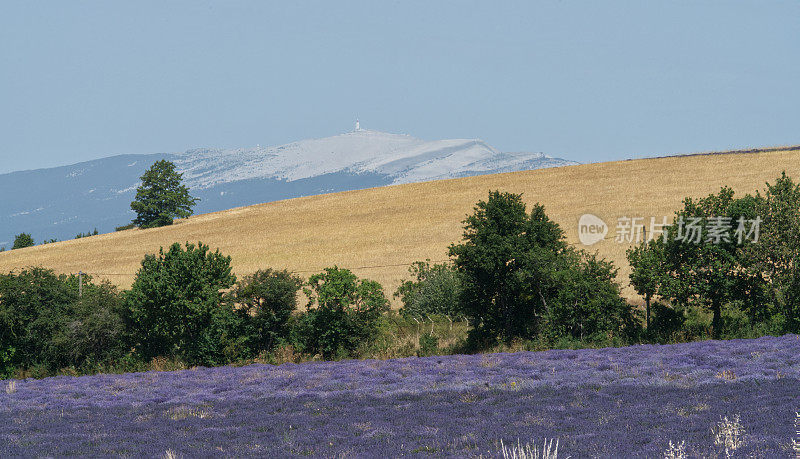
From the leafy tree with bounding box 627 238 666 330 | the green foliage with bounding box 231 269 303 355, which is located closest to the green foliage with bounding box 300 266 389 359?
the green foliage with bounding box 231 269 303 355

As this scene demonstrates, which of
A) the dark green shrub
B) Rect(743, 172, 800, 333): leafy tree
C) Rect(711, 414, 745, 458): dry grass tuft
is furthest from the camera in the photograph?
the dark green shrub

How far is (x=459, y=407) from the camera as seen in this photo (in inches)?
818

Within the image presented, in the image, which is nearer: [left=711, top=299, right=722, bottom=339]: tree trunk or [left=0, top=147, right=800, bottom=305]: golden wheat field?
[left=711, top=299, right=722, bottom=339]: tree trunk

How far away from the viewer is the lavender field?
15.6 meters

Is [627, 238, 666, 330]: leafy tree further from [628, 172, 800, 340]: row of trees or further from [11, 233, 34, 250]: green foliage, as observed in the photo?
[11, 233, 34, 250]: green foliage

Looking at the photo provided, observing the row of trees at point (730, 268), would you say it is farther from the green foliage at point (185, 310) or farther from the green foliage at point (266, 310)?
the green foliage at point (185, 310)

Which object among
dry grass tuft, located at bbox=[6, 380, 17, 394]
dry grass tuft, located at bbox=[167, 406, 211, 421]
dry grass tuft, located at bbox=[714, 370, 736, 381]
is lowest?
dry grass tuft, located at bbox=[6, 380, 17, 394]

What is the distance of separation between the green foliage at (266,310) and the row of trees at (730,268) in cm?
1628

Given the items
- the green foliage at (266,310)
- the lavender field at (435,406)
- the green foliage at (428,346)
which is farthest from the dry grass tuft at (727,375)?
the green foliage at (266,310)

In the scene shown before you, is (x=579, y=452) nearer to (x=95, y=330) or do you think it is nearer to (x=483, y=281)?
(x=483, y=281)

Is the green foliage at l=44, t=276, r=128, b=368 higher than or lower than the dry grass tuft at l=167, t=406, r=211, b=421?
higher

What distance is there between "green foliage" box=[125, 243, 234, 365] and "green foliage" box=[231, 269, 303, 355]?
2.18ft

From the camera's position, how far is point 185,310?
35125 mm

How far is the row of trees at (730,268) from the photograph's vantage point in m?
32.1
